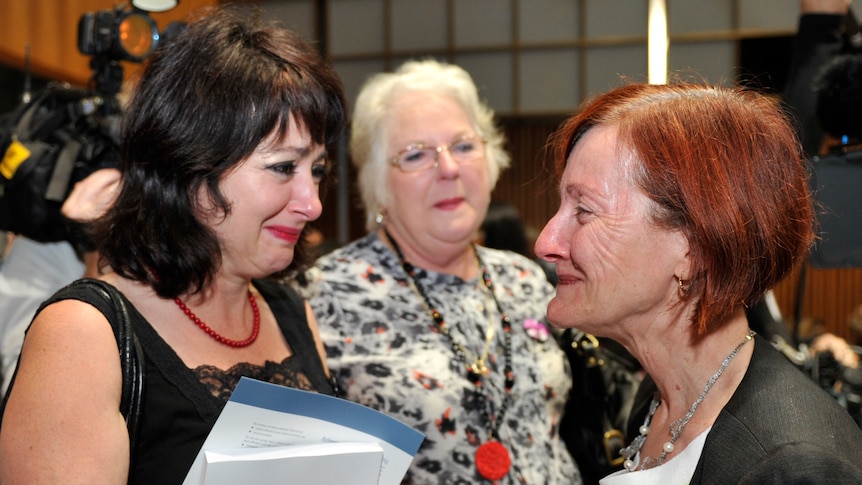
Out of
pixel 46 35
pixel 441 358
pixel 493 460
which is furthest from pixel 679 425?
pixel 46 35

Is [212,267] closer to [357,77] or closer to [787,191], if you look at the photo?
[787,191]

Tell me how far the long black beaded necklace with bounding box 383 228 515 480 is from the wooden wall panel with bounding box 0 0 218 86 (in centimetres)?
293

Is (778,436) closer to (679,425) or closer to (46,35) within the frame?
(679,425)

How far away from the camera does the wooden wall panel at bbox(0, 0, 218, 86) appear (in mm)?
4391

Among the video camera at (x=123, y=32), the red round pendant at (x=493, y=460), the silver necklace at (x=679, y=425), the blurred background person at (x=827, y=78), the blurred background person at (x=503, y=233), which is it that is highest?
the video camera at (x=123, y=32)

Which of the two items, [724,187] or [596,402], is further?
[596,402]

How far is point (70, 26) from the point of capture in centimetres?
508

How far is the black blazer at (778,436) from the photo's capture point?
114cm

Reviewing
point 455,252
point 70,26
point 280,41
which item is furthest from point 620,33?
point 280,41

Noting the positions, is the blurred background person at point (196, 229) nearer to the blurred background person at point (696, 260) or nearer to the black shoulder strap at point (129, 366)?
the black shoulder strap at point (129, 366)

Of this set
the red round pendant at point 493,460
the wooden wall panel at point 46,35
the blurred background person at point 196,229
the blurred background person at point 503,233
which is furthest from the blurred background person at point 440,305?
the wooden wall panel at point 46,35

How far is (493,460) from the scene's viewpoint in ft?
6.82

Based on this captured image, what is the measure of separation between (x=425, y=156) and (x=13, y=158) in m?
1.09

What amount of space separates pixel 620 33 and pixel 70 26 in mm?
4067
